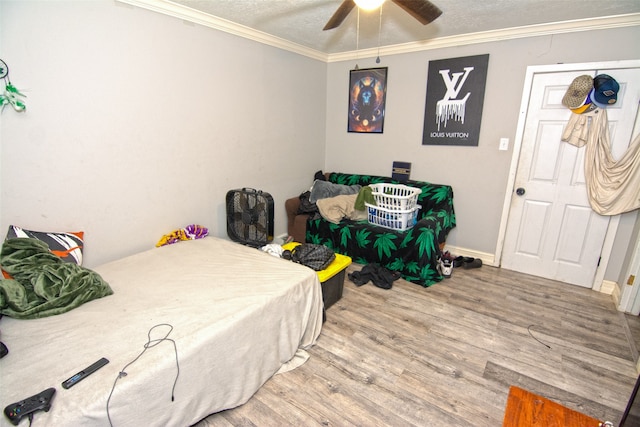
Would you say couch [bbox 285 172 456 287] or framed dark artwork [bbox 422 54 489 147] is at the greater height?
framed dark artwork [bbox 422 54 489 147]

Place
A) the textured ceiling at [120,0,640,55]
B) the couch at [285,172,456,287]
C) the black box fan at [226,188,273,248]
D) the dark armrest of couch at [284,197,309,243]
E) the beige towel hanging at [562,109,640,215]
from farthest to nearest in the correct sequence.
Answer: the dark armrest of couch at [284,197,309,243] → the couch at [285,172,456,287] → the beige towel hanging at [562,109,640,215] → the black box fan at [226,188,273,248] → the textured ceiling at [120,0,640,55]

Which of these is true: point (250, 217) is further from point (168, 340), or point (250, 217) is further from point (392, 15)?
point (392, 15)

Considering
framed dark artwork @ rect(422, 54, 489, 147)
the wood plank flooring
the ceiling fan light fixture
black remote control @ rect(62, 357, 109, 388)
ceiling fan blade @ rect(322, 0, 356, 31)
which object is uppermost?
ceiling fan blade @ rect(322, 0, 356, 31)

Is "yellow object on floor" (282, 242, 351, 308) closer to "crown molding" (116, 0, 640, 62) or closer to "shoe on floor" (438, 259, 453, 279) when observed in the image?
"shoe on floor" (438, 259, 453, 279)

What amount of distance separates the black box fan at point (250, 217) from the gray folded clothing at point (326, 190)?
1.22m

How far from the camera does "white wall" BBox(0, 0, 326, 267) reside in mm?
1829

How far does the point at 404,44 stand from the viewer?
339cm

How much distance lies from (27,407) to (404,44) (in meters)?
3.93

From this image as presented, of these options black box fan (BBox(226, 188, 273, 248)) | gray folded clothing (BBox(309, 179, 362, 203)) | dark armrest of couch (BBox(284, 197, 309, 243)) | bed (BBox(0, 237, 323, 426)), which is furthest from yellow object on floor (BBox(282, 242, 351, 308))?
gray folded clothing (BBox(309, 179, 362, 203))

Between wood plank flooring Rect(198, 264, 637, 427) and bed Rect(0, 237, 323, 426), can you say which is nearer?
bed Rect(0, 237, 323, 426)

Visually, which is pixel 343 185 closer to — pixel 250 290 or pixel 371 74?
pixel 371 74

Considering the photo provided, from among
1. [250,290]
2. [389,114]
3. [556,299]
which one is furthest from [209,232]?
[556,299]

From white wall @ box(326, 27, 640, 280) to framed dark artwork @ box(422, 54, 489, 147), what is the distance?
0.21ft

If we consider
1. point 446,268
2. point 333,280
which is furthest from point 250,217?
point 446,268
